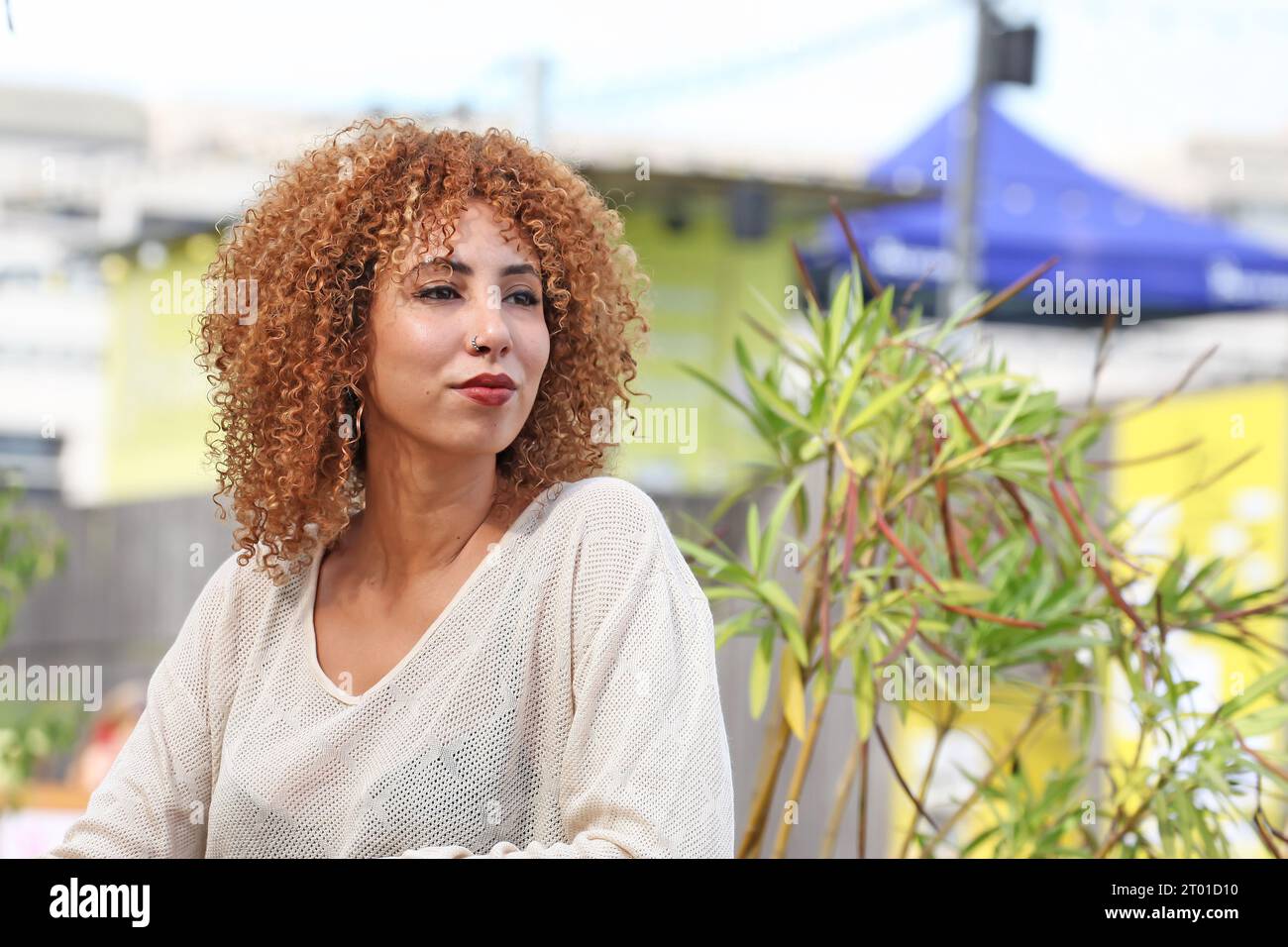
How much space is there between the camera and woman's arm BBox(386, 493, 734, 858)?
1309mm

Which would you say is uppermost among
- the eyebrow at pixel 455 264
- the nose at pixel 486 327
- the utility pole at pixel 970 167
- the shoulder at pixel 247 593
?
the utility pole at pixel 970 167

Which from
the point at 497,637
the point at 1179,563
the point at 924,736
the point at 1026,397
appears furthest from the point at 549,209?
the point at 924,736

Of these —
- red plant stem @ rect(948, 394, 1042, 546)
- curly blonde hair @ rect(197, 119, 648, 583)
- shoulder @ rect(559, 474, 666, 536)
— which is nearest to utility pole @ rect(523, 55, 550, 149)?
red plant stem @ rect(948, 394, 1042, 546)

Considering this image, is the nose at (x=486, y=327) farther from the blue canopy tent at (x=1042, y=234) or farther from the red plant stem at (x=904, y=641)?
the blue canopy tent at (x=1042, y=234)

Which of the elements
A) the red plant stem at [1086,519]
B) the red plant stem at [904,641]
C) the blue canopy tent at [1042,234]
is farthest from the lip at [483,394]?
the blue canopy tent at [1042,234]

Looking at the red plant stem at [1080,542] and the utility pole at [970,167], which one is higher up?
the utility pole at [970,167]

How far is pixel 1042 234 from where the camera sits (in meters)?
7.35

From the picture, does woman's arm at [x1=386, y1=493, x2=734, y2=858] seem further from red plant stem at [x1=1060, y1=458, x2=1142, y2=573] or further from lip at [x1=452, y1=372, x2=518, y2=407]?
red plant stem at [x1=1060, y1=458, x2=1142, y2=573]

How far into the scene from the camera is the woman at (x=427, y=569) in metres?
1.38

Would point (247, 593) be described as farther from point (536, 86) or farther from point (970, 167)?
point (536, 86)

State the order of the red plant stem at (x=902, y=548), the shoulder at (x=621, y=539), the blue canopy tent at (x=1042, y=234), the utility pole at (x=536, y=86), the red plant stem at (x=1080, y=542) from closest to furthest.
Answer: the shoulder at (x=621, y=539) < the red plant stem at (x=902, y=548) < the red plant stem at (x=1080, y=542) < the utility pole at (x=536, y=86) < the blue canopy tent at (x=1042, y=234)

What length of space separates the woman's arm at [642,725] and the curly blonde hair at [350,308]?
7.0 inches

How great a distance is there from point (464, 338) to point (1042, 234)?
6312 mm

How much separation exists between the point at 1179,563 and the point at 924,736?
200cm
